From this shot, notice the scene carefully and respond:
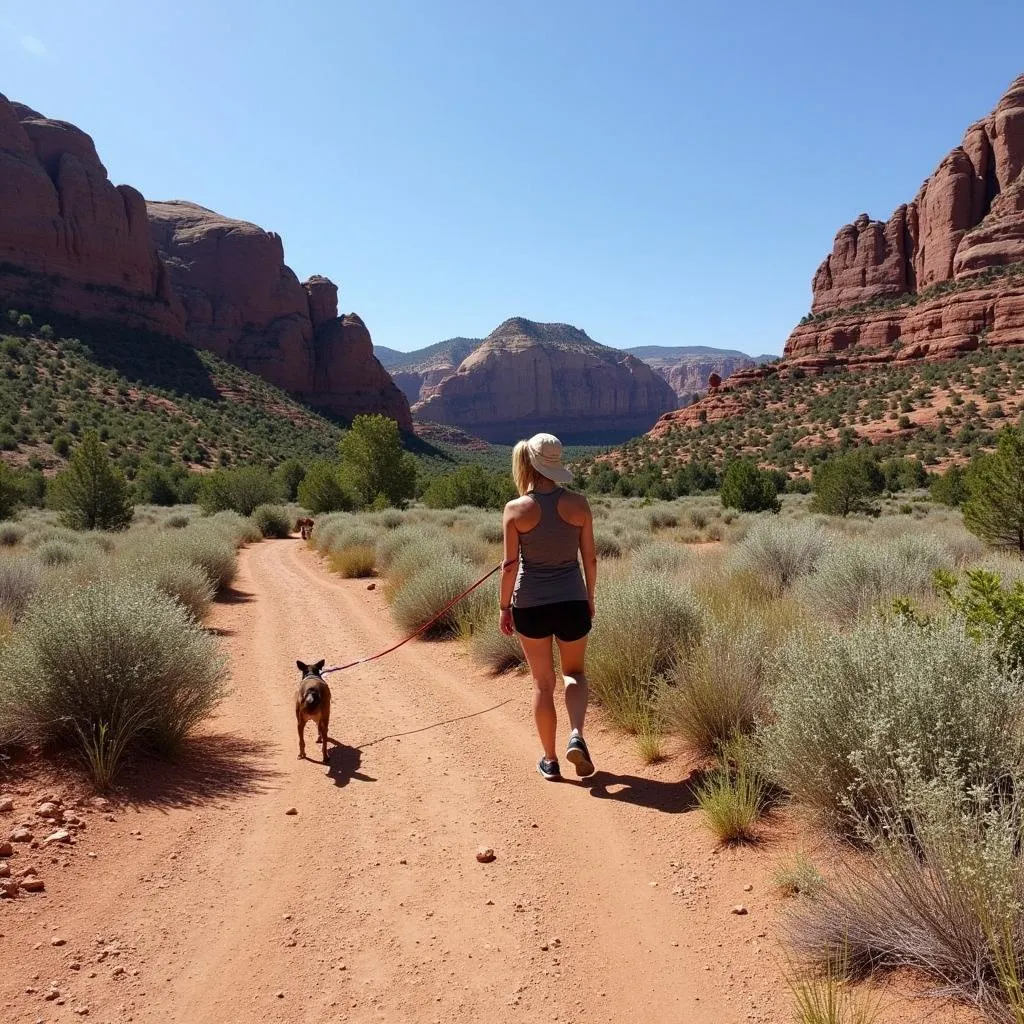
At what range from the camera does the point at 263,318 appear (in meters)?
94.6

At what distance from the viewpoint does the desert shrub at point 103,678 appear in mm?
4480

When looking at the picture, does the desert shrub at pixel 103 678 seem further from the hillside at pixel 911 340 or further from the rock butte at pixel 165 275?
the rock butte at pixel 165 275

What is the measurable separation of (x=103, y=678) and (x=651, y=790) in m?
3.81

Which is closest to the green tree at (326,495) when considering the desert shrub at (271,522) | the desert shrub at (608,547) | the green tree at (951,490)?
the desert shrub at (271,522)

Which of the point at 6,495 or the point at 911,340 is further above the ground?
the point at 911,340

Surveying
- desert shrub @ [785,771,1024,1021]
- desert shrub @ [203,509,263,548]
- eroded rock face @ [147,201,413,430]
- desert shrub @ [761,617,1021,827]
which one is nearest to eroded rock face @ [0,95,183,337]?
eroded rock face @ [147,201,413,430]

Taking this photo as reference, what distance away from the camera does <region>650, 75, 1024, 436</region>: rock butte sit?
203 ft

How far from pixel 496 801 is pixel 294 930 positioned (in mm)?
1578

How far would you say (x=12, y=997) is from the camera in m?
2.55

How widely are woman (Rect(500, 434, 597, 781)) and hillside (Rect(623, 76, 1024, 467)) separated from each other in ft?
160

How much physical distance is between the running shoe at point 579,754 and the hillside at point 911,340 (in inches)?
1928

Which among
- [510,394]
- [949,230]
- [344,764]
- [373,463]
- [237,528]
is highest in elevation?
[949,230]

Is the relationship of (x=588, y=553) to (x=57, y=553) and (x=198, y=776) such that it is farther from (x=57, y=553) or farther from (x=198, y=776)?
(x=57, y=553)

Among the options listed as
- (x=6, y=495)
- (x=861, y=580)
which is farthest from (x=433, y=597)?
(x=6, y=495)
